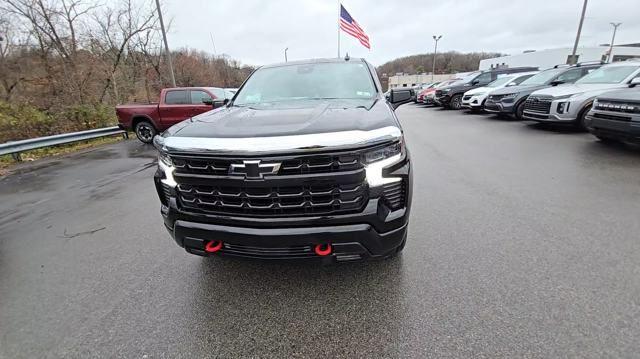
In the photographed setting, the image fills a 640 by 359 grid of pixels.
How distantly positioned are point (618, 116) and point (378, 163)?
6.11 metres

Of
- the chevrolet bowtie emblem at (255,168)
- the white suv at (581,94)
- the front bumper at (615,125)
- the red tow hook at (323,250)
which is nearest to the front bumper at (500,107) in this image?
the white suv at (581,94)

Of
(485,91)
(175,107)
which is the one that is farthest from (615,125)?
(175,107)

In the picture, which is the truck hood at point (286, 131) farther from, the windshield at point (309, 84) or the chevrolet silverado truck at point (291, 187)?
the windshield at point (309, 84)

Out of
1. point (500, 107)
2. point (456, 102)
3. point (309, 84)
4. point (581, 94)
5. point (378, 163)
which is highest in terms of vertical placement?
point (309, 84)

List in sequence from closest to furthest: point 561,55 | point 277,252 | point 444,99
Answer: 1. point 277,252
2. point 444,99
3. point 561,55

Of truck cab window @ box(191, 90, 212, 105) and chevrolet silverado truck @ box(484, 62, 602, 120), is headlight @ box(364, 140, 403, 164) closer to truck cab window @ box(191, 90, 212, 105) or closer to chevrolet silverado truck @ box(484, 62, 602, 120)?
truck cab window @ box(191, 90, 212, 105)

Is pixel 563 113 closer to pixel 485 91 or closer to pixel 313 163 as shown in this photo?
pixel 485 91

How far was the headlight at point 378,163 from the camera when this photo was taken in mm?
1967

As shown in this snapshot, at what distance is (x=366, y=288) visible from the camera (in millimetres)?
2451

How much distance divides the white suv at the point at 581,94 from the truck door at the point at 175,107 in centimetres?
Result: 1029

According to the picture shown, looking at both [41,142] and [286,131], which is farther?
[41,142]

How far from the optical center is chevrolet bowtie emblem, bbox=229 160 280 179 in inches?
75.5

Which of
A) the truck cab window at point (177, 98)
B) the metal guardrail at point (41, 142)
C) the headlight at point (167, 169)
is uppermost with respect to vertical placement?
the truck cab window at point (177, 98)

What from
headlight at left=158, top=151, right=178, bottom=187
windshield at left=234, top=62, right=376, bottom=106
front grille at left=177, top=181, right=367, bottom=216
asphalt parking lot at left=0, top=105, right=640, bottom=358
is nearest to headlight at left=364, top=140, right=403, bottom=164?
front grille at left=177, top=181, right=367, bottom=216
